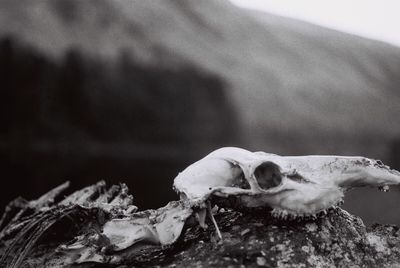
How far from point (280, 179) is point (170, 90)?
0.82 metres

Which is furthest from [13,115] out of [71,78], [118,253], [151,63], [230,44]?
[118,253]

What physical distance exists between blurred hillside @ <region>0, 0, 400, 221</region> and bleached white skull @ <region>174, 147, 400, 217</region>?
679 mm

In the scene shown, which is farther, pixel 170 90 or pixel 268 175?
pixel 170 90

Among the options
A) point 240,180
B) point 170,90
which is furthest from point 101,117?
point 240,180

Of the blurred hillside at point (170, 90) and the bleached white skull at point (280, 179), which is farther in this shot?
the blurred hillside at point (170, 90)

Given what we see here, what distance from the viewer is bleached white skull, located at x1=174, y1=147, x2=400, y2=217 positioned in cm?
51

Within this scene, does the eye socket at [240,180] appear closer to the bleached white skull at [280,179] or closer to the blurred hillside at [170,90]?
the bleached white skull at [280,179]

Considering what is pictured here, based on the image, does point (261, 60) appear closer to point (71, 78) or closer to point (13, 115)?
point (71, 78)

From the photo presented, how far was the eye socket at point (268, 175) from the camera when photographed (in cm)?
55

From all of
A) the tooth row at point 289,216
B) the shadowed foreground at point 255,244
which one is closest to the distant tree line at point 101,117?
the shadowed foreground at point 255,244

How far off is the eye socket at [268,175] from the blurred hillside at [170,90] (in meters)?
0.68

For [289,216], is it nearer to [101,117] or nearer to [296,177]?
[296,177]

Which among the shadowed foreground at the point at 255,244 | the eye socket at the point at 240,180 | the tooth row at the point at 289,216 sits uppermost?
the eye socket at the point at 240,180

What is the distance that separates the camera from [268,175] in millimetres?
564
